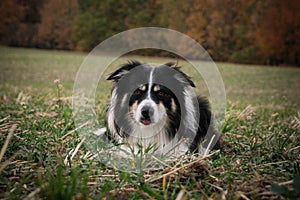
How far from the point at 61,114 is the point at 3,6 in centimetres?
3511

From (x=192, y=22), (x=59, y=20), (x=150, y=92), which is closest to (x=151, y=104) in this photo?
(x=150, y=92)

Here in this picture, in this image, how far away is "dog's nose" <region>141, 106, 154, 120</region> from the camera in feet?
10.9

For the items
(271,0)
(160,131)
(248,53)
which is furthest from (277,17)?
(160,131)

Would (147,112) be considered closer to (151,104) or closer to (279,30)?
(151,104)

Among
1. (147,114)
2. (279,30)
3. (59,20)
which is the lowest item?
(147,114)

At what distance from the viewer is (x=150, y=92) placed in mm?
3523

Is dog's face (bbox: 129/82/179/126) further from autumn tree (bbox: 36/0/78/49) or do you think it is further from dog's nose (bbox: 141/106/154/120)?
autumn tree (bbox: 36/0/78/49)

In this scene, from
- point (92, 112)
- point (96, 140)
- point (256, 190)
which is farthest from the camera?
point (92, 112)

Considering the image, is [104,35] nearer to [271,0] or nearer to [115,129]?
[271,0]

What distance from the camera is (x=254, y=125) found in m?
5.21

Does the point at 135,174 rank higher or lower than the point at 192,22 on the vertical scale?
lower

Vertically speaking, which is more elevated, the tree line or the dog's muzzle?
the tree line

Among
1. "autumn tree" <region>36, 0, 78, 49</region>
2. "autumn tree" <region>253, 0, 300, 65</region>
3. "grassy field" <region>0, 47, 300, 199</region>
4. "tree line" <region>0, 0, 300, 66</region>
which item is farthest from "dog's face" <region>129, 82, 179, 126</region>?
"autumn tree" <region>36, 0, 78, 49</region>

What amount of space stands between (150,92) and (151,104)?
0.70ft
